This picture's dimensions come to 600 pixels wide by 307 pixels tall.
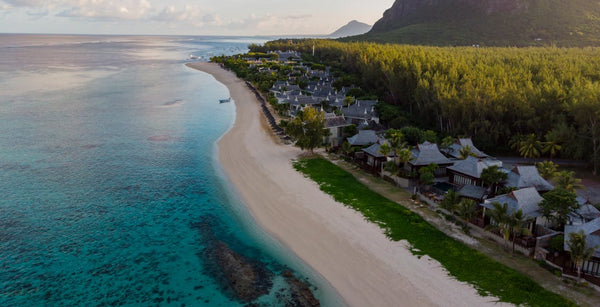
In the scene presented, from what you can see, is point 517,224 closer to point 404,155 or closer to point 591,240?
point 591,240

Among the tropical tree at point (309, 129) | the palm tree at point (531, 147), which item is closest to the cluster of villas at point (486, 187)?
the tropical tree at point (309, 129)

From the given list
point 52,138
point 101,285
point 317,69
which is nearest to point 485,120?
point 101,285

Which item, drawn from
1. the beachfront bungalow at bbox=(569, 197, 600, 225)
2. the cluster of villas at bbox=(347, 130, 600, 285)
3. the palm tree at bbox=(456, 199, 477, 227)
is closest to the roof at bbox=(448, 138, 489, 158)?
the cluster of villas at bbox=(347, 130, 600, 285)

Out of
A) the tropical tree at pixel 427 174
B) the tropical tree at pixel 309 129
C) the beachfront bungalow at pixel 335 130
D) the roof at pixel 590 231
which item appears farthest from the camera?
the beachfront bungalow at pixel 335 130

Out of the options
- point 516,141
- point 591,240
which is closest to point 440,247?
point 591,240

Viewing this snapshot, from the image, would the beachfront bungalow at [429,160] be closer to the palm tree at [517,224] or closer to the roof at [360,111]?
the palm tree at [517,224]
